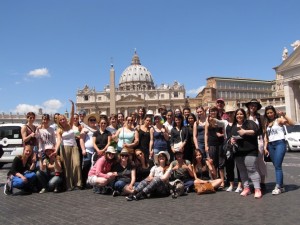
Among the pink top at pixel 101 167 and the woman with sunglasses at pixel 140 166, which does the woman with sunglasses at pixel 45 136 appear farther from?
the woman with sunglasses at pixel 140 166

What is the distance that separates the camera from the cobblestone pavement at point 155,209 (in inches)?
176

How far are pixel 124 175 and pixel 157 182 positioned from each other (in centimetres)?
65

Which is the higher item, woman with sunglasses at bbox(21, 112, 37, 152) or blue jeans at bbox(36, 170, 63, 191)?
woman with sunglasses at bbox(21, 112, 37, 152)

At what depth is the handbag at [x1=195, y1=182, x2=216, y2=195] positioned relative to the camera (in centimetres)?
605

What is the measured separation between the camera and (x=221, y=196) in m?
5.86

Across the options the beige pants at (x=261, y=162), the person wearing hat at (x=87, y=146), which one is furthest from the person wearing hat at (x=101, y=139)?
the beige pants at (x=261, y=162)

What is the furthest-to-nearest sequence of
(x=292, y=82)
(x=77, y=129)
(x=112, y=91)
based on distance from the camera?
(x=112, y=91) < (x=292, y=82) < (x=77, y=129)

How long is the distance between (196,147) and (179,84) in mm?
103096

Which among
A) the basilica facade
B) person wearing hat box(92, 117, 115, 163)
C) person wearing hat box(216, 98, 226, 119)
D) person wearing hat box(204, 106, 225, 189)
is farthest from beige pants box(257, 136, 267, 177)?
the basilica facade

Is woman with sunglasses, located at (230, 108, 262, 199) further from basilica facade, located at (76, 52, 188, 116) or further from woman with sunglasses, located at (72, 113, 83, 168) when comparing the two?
basilica facade, located at (76, 52, 188, 116)

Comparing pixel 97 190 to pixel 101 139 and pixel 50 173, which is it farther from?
pixel 50 173

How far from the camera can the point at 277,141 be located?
6020 mm

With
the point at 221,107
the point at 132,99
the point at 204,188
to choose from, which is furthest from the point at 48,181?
the point at 132,99

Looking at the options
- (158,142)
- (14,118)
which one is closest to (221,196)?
(158,142)
